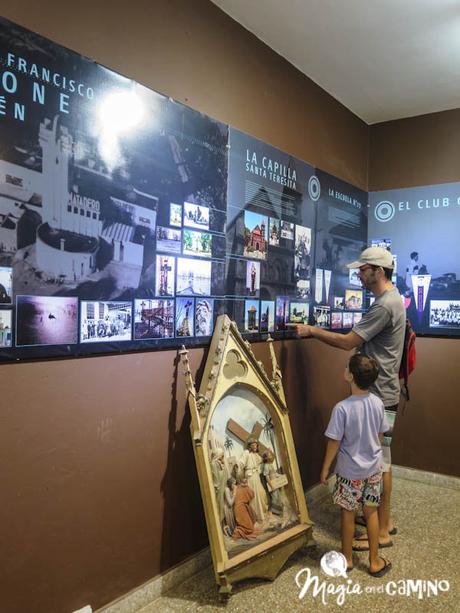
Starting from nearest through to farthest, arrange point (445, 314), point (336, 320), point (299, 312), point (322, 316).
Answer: point (299, 312), point (322, 316), point (336, 320), point (445, 314)

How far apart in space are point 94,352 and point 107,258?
0.36 m

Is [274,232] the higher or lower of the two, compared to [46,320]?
higher

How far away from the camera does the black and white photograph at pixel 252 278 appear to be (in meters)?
2.59

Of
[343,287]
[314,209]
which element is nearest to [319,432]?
[343,287]

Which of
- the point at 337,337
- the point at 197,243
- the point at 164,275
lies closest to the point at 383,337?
the point at 337,337

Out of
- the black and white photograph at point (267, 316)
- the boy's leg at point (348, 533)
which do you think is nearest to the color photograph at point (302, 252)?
the black and white photograph at point (267, 316)

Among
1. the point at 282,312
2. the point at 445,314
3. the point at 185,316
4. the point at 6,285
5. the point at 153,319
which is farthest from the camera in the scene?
the point at 445,314

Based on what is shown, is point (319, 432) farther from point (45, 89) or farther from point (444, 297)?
point (45, 89)

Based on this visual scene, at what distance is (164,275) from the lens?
6.82 feet

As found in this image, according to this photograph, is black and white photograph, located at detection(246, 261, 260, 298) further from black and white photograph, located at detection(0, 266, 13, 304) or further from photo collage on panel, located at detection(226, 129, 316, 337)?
black and white photograph, located at detection(0, 266, 13, 304)

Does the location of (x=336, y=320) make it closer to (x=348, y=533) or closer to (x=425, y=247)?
(x=425, y=247)

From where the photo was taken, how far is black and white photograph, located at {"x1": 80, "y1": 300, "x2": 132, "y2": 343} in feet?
5.78

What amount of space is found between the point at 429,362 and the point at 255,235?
6.12ft

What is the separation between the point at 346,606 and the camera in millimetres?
2068
